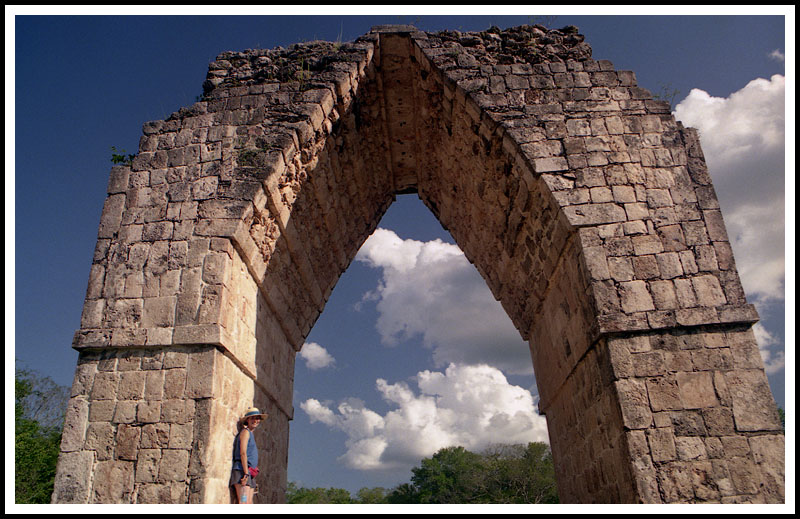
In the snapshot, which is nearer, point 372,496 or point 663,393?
point 663,393

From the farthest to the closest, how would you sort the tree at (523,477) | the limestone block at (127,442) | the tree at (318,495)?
the tree at (318,495) < the tree at (523,477) < the limestone block at (127,442)

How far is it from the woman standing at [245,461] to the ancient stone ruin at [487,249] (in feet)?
0.54

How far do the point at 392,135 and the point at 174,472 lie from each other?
20.7ft

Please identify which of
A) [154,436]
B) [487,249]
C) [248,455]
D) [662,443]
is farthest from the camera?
[487,249]

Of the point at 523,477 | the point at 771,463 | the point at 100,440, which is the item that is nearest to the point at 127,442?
the point at 100,440

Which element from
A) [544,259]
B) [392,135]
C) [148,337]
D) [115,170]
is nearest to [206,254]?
[148,337]

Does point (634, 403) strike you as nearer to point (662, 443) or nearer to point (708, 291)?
point (662, 443)

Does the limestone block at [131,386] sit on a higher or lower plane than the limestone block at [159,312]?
lower

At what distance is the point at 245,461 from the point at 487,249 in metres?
4.92

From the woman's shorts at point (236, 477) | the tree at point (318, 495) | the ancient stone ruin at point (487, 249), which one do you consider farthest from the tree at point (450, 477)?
the woman's shorts at point (236, 477)

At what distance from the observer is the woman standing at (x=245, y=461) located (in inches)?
193

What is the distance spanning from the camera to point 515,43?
269 inches

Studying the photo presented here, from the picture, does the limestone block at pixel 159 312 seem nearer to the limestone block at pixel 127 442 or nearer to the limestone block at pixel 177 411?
the limestone block at pixel 177 411

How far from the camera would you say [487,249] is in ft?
26.9
